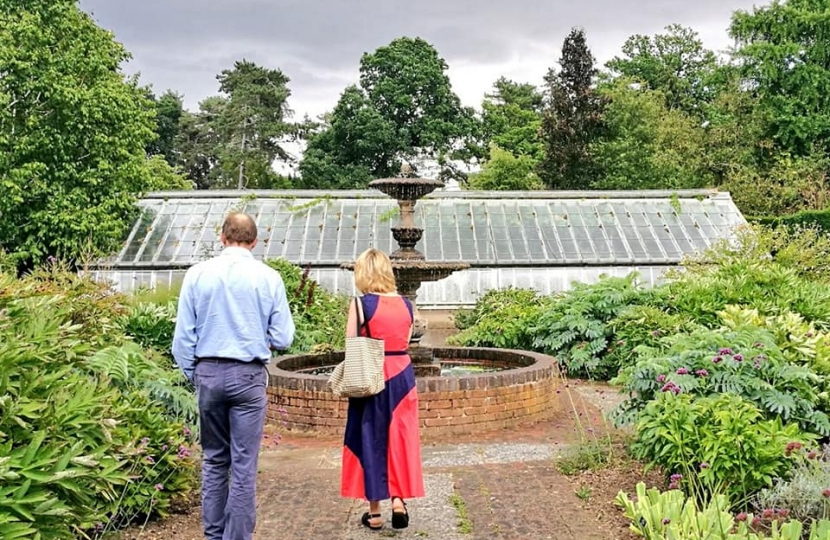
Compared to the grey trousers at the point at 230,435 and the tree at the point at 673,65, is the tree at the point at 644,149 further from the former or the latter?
the grey trousers at the point at 230,435

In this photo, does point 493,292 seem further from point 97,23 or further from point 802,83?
point 802,83

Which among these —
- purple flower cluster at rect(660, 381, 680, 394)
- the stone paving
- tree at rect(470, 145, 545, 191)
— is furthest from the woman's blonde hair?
tree at rect(470, 145, 545, 191)

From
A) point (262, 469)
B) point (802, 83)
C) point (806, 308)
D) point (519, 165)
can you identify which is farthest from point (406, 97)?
point (262, 469)

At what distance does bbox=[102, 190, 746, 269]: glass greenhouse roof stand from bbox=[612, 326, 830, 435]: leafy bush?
45.7 ft

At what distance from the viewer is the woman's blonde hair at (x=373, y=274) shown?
471 centimetres

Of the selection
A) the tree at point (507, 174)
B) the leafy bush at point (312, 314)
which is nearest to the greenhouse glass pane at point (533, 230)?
the leafy bush at point (312, 314)

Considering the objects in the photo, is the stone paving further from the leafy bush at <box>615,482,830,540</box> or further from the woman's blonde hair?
the woman's blonde hair

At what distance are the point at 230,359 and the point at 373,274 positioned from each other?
117cm

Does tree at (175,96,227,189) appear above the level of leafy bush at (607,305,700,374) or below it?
above

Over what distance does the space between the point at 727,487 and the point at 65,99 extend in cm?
1743

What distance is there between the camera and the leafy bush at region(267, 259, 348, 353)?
1217 centimetres

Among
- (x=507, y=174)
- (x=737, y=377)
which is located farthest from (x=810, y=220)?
(x=737, y=377)

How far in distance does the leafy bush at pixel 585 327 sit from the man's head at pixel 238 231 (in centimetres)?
840

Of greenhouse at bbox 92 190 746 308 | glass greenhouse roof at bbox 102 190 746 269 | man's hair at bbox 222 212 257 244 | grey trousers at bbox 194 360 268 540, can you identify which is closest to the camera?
grey trousers at bbox 194 360 268 540
